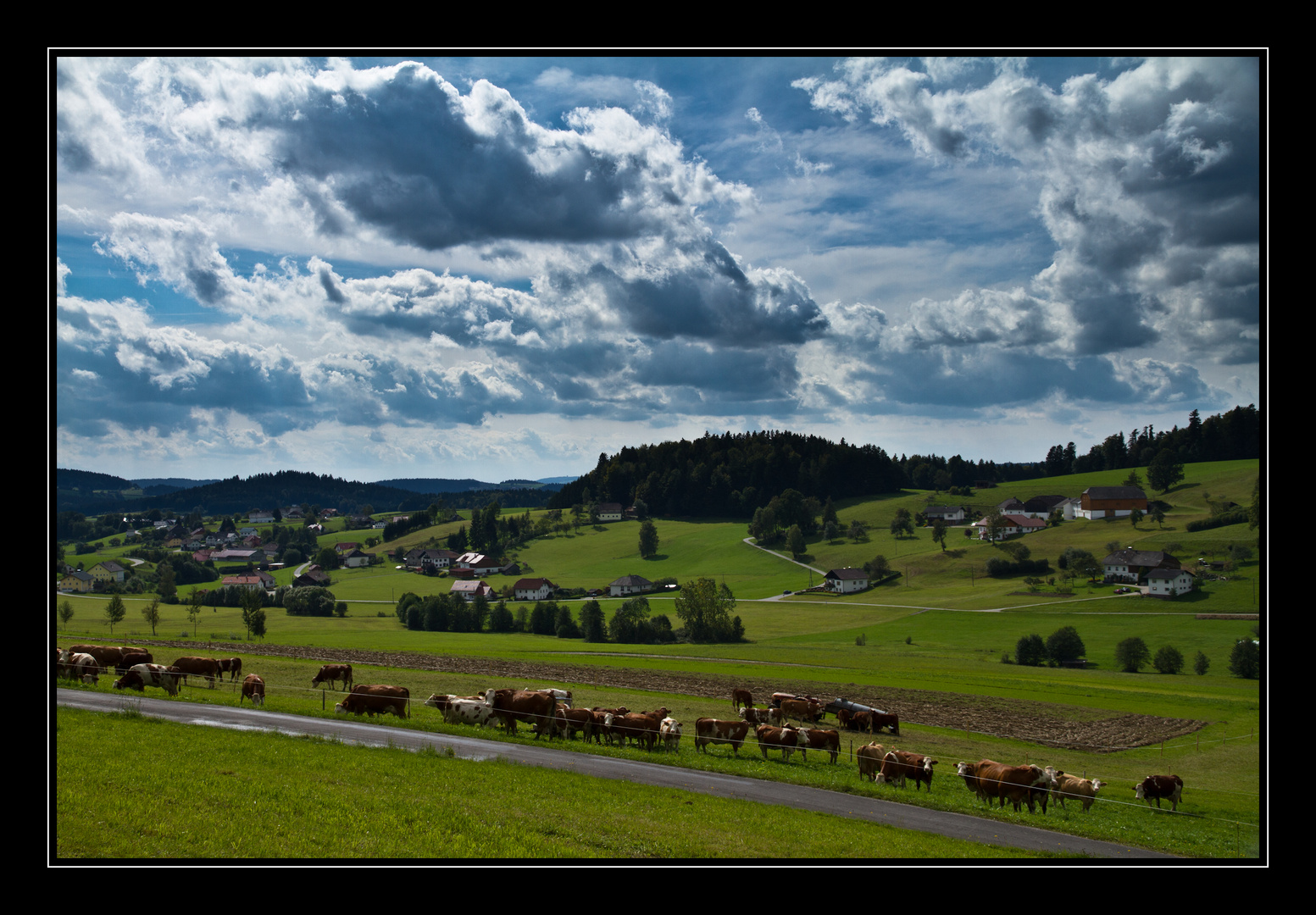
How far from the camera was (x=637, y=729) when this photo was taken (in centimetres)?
2775

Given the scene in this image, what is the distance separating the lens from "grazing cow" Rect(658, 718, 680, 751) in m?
28.2

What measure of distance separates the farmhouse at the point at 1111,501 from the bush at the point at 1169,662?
9211 centimetres

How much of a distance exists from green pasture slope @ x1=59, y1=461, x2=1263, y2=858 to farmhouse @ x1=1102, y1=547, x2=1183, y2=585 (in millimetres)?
6283

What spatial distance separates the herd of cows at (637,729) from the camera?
77.5 feet

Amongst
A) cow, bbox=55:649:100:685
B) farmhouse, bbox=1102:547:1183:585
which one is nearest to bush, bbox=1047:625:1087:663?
farmhouse, bbox=1102:547:1183:585

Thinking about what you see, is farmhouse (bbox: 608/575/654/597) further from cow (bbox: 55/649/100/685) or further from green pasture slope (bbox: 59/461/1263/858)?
cow (bbox: 55/649/100/685)

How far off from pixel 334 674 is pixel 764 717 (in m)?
24.6

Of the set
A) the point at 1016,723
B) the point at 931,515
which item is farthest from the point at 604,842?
the point at 931,515

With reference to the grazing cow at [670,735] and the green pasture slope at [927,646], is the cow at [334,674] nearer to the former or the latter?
the green pasture slope at [927,646]

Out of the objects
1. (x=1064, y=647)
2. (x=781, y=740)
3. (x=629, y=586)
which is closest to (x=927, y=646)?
(x=1064, y=647)

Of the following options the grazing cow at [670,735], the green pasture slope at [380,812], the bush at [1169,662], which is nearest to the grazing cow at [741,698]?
the grazing cow at [670,735]

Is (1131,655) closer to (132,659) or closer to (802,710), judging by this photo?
(802,710)
